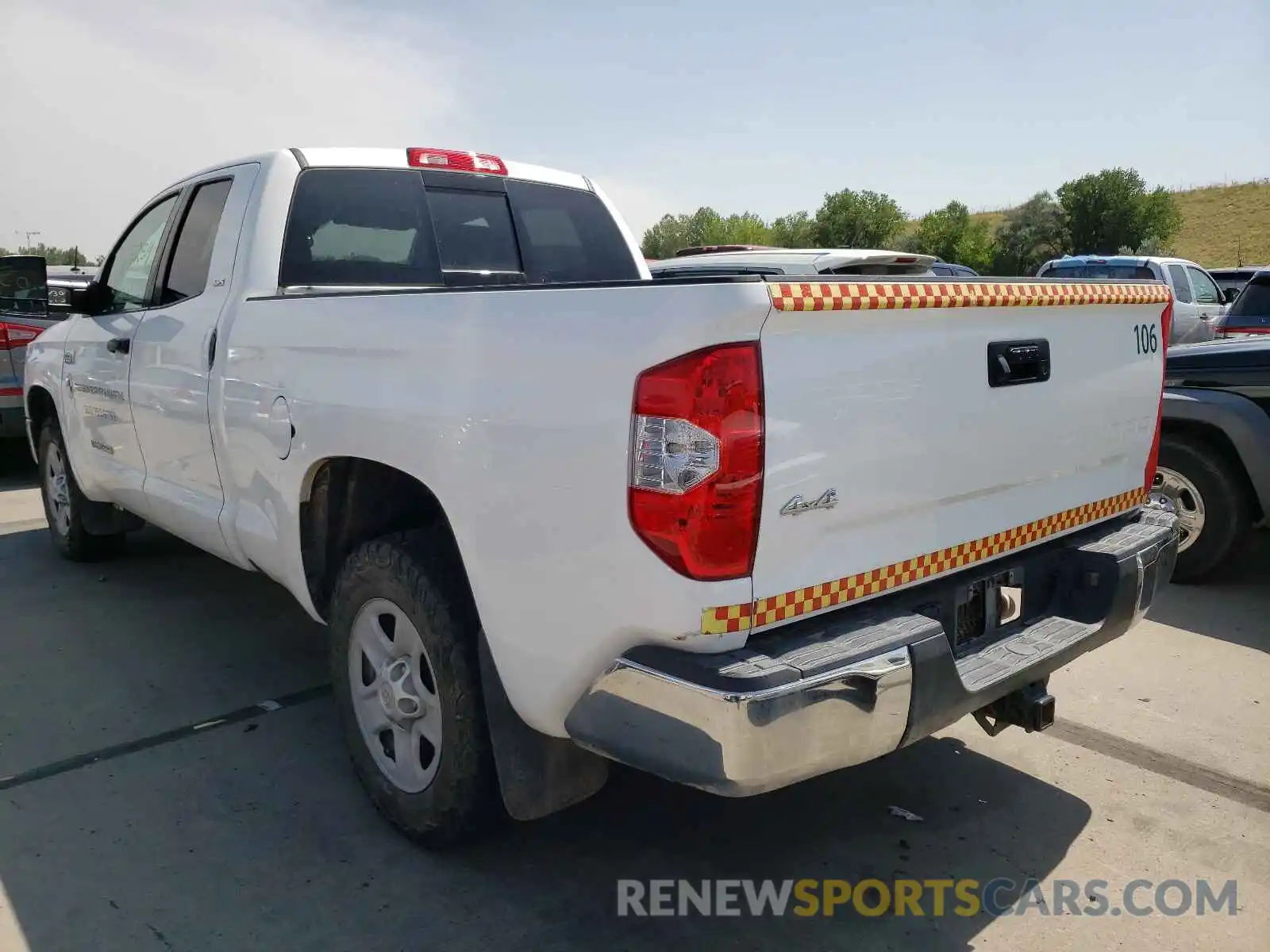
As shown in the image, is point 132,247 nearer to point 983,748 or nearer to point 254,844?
point 254,844

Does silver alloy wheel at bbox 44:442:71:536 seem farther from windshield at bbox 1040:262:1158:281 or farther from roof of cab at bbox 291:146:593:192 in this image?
windshield at bbox 1040:262:1158:281

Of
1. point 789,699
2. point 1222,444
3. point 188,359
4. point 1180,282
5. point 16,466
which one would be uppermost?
point 188,359

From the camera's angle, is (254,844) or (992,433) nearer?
(992,433)

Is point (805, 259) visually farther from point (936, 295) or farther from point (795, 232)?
point (795, 232)

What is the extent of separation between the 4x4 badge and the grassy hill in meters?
67.5

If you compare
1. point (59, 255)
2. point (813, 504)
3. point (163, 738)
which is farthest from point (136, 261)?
point (59, 255)

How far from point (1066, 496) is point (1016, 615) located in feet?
1.28

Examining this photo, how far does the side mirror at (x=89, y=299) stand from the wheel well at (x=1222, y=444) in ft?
18.1

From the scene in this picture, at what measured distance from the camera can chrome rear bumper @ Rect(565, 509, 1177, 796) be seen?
1979 millimetres

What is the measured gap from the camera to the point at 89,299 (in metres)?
4.75

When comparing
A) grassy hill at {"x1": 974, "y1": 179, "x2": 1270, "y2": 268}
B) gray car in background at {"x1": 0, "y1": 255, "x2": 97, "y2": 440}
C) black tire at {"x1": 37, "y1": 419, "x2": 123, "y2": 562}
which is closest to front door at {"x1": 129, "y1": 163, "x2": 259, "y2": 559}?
black tire at {"x1": 37, "y1": 419, "x2": 123, "y2": 562}

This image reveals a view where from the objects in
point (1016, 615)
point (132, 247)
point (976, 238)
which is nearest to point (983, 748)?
point (1016, 615)

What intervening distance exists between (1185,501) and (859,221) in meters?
83.9

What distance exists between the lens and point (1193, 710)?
390 centimetres
